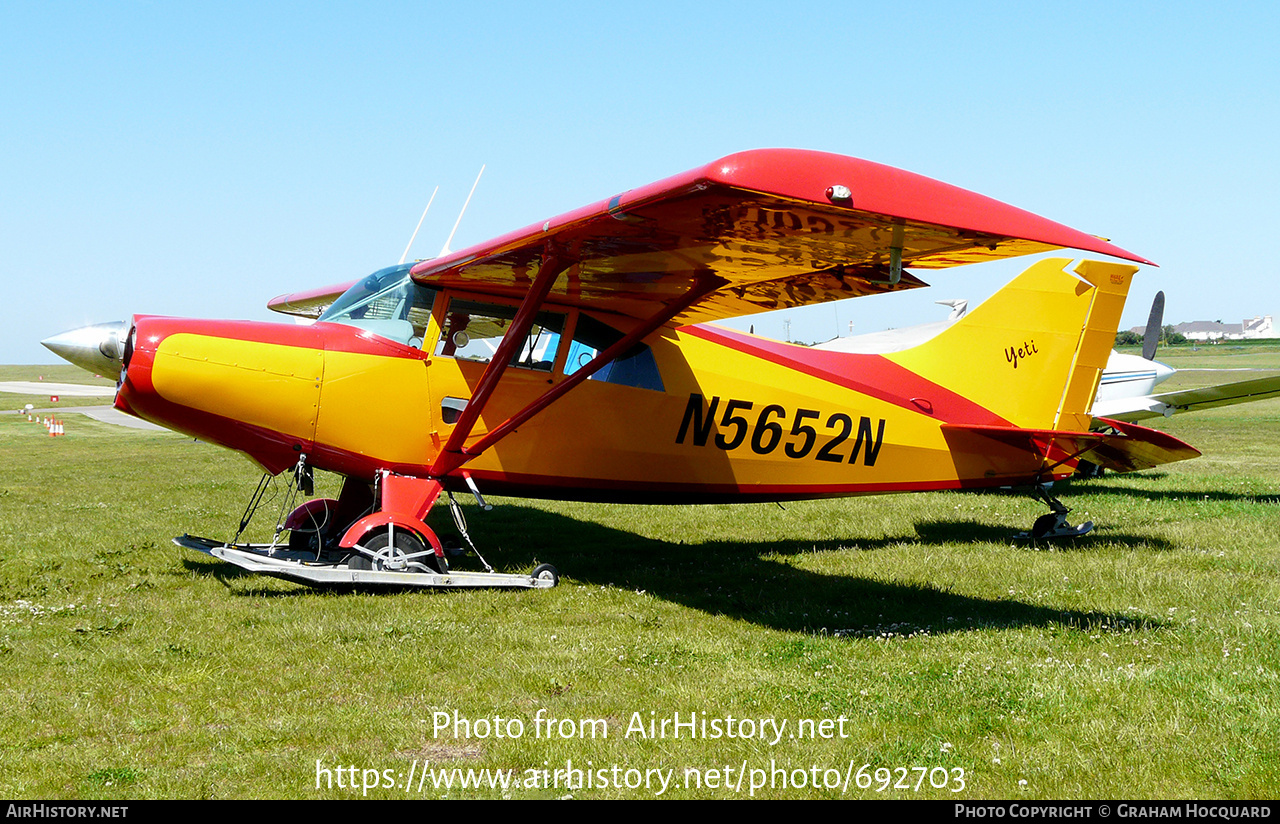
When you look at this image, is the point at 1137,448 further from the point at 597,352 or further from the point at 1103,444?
the point at 597,352

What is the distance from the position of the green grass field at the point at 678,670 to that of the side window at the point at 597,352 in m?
1.83

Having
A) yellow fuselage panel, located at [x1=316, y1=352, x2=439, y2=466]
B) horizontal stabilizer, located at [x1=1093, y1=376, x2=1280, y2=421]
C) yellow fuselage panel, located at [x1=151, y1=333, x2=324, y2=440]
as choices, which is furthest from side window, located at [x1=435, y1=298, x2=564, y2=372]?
horizontal stabilizer, located at [x1=1093, y1=376, x2=1280, y2=421]

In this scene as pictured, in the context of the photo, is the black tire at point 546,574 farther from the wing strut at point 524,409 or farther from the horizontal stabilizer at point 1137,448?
the horizontal stabilizer at point 1137,448

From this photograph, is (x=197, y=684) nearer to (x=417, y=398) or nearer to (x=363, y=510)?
(x=417, y=398)

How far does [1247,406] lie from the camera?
3934 centimetres

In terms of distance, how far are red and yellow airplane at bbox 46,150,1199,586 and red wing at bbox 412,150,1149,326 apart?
0.03 m

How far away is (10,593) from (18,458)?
17.4 metres

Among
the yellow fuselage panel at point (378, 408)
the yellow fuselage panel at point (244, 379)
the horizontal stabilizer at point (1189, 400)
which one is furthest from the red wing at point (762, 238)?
the horizontal stabilizer at point (1189, 400)

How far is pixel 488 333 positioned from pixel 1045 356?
6.13 meters

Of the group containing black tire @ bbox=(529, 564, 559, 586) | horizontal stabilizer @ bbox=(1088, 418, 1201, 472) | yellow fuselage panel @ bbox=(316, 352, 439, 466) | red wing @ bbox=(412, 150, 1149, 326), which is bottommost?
black tire @ bbox=(529, 564, 559, 586)

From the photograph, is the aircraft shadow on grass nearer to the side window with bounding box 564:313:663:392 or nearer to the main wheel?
the main wheel

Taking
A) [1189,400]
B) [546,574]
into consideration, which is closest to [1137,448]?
[1189,400]

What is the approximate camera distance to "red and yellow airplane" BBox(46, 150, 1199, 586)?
6.16 meters

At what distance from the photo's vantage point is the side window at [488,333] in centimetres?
836
